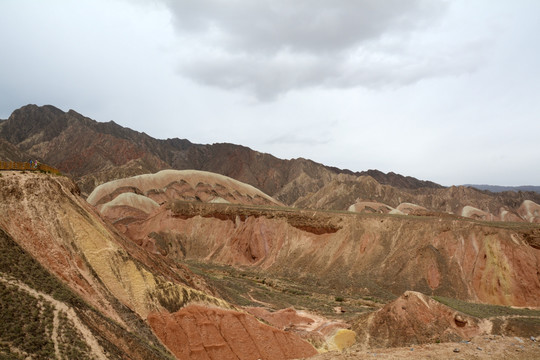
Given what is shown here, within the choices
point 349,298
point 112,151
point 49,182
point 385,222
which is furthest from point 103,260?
point 112,151

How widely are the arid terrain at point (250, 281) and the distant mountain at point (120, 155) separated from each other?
59640mm

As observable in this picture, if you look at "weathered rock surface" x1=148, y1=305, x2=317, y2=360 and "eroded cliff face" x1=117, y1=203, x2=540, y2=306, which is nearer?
"weathered rock surface" x1=148, y1=305, x2=317, y2=360

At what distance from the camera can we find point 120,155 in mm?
155375

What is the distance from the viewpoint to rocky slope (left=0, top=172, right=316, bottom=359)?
15.8 m

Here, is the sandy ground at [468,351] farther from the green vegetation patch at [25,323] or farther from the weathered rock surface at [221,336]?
the green vegetation patch at [25,323]

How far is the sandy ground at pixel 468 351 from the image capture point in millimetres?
17281

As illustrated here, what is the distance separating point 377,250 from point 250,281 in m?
16.0

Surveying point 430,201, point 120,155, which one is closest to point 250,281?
point 430,201

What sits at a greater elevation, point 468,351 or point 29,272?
point 29,272

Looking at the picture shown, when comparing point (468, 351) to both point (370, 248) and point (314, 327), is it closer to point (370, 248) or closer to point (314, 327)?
point (314, 327)

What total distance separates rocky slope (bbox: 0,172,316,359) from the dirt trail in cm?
4

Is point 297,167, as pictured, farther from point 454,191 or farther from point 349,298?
point 349,298

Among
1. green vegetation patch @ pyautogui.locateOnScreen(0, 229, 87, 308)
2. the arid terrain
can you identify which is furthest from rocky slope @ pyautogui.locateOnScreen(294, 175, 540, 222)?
green vegetation patch @ pyautogui.locateOnScreen(0, 229, 87, 308)

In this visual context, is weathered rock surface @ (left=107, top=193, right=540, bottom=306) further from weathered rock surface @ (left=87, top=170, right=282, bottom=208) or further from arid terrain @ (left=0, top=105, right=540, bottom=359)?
weathered rock surface @ (left=87, top=170, right=282, bottom=208)
